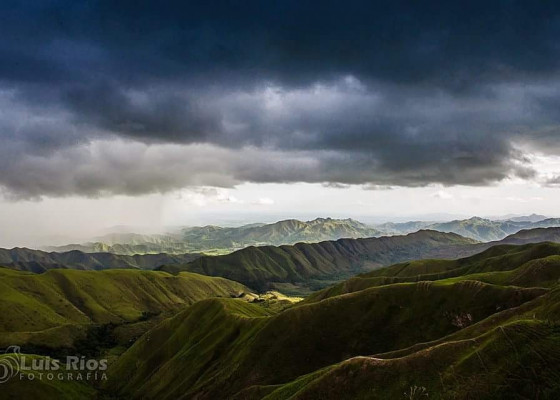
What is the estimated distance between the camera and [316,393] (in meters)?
68.2

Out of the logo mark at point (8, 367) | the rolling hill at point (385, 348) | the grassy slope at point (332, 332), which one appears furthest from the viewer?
the logo mark at point (8, 367)

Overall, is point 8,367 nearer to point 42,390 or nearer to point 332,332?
point 42,390

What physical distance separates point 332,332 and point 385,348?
62.5ft

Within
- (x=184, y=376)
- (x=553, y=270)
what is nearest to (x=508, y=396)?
(x=553, y=270)

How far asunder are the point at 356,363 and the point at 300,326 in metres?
69.2

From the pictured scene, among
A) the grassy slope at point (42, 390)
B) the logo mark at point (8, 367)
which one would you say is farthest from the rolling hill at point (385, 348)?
the logo mark at point (8, 367)

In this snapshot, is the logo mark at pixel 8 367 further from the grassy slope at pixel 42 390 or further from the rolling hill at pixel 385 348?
the rolling hill at pixel 385 348

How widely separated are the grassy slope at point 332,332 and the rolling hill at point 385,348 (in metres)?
0.33

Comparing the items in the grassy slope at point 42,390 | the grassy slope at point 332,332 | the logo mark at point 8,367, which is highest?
the grassy slope at point 332,332

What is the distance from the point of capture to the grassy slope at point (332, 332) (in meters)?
116

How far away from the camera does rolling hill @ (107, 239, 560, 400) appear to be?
171 feet

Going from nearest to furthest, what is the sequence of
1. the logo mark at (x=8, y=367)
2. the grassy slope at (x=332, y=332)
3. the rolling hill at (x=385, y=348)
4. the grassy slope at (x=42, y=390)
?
the rolling hill at (x=385, y=348)
the grassy slope at (x=332, y=332)
the grassy slope at (x=42, y=390)
the logo mark at (x=8, y=367)

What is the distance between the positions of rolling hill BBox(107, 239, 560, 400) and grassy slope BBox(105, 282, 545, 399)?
0.33 m

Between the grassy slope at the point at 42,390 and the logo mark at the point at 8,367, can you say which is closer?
the grassy slope at the point at 42,390
